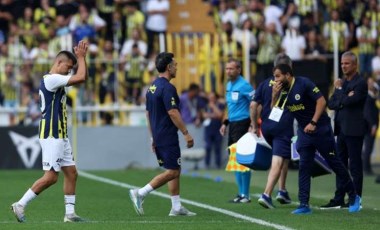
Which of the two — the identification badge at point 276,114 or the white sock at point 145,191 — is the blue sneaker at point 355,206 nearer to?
the identification badge at point 276,114

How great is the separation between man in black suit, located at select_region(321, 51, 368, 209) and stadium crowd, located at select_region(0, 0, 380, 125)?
1111cm

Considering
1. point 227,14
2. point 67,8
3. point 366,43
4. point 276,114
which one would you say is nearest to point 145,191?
point 276,114

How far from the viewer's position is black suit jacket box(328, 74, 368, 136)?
53.7 feet

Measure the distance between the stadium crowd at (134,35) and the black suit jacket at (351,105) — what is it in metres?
11.0

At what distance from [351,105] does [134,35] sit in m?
14.5

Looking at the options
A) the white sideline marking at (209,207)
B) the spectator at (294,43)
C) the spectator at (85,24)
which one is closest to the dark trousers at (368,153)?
the spectator at (294,43)

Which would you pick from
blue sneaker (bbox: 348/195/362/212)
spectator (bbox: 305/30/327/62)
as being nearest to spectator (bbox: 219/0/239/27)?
spectator (bbox: 305/30/327/62)

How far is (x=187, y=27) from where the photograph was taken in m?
33.3

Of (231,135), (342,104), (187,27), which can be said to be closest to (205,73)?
(187,27)

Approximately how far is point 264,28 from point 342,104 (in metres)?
13.7

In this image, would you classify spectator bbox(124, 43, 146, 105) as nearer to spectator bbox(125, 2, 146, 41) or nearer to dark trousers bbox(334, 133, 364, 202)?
spectator bbox(125, 2, 146, 41)

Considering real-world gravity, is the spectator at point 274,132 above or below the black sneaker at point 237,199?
above

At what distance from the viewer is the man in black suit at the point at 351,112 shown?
53.6 ft

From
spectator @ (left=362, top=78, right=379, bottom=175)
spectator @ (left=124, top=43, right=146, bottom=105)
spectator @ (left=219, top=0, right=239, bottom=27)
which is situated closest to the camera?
spectator @ (left=362, top=78, right=379, bottom=175)
